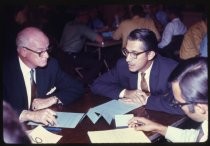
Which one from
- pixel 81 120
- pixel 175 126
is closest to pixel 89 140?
pixel 81 120

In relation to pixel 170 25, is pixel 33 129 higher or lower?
lower

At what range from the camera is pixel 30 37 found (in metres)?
2.38

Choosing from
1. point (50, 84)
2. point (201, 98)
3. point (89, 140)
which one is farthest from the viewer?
point (50, 84)

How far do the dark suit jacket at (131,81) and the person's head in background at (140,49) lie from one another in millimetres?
40

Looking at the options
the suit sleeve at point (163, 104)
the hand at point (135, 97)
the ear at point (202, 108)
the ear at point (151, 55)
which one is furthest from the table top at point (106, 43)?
the ear at point (202, 108)

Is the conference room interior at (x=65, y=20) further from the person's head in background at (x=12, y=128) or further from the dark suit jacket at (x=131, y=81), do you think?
the person's head in background at (x=12, y=128)

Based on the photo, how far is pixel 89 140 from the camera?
82.4 inches

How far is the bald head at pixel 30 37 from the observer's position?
7.75 feet

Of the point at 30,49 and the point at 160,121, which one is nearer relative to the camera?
the point at 160,121

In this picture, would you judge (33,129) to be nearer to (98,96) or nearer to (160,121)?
(98,96)

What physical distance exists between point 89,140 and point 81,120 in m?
0.17

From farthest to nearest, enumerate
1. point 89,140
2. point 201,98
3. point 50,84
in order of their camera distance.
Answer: point 50,84 < point 201,98 < point 89,140

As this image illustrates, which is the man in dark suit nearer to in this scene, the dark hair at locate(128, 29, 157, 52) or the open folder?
the open folder

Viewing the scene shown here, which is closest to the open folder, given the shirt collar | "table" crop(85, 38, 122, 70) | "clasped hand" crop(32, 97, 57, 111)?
"clasped hand" crop(32, 97, 57, 111)
